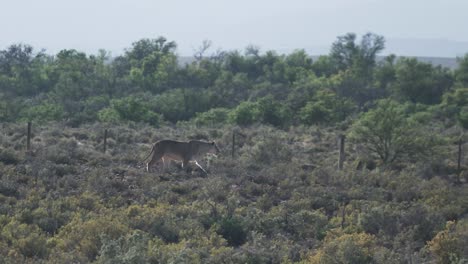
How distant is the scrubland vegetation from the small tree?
5 centimetres

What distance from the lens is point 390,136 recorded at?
28891 millimetres

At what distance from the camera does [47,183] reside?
65.3 feet

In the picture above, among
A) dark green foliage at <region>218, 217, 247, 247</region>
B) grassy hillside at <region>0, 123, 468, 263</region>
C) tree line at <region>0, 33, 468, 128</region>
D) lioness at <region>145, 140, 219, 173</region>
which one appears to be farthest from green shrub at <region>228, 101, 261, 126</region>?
dark green foliage at <region>218, 217, 247, 247</region>

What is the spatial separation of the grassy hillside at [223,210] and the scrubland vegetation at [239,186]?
0.13ft

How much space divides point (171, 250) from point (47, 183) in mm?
7676

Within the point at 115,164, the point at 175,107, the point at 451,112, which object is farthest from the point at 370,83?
the point at 115,164

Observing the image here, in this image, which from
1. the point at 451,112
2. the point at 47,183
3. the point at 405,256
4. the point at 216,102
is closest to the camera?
the point at 405,256

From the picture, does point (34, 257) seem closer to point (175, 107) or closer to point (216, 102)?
point (175, 107)

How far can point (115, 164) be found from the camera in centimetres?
2434

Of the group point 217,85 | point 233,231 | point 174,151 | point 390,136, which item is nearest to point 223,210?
point 233,231

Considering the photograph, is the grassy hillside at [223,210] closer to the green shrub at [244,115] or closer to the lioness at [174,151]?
the lioness at [174,151]

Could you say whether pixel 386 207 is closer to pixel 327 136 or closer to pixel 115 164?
pixel 115 164

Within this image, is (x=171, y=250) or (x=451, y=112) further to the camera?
(x=451, y=112)

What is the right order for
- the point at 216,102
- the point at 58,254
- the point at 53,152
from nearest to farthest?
the point at 58,254
the point at 53,152
the point at 216,102
